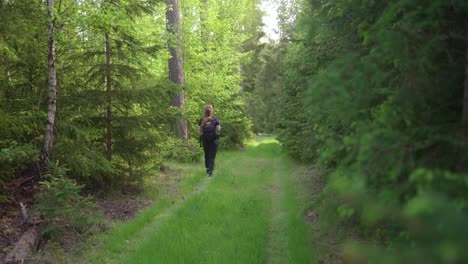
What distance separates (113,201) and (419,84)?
22.1ft

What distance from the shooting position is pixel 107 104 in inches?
303

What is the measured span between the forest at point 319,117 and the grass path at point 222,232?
0.63m

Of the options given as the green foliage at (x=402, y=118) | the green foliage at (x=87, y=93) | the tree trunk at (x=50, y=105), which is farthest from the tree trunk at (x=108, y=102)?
the green foliage at (x=402, y=118)

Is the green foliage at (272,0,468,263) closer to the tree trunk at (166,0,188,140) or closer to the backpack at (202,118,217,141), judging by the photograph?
the backpack at (202,118,217,141)

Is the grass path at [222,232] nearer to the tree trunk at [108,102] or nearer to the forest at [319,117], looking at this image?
the forest at [319,117]

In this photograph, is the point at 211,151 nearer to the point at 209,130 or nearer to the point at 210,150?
the point at 210,150

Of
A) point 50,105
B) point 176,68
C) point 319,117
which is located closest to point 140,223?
point 50,105

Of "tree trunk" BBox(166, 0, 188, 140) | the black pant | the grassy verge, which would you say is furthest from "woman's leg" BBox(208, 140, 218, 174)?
"tree trunk" BBox(166, 0, 188, 140)

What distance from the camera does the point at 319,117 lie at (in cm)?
484

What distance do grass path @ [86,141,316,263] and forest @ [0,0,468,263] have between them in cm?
63

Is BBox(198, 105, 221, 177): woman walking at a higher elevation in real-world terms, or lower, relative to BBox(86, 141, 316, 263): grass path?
higher

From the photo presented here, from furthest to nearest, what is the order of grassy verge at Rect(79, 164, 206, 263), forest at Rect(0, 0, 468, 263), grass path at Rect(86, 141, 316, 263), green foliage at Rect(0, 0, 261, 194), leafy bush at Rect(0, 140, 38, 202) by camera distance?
green foliage at Rect(0, 0, 261, 194) < grassy verge at Rect(79, 164, 206, 263) < leafy bush at Rect(0, 140, 38, 202) < grass path at Rect(86, 141, 316, 263) < forest at Rect(0, 0, 468, 263)

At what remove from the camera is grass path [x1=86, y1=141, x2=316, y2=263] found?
495 centimetres

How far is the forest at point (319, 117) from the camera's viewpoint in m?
2.31
